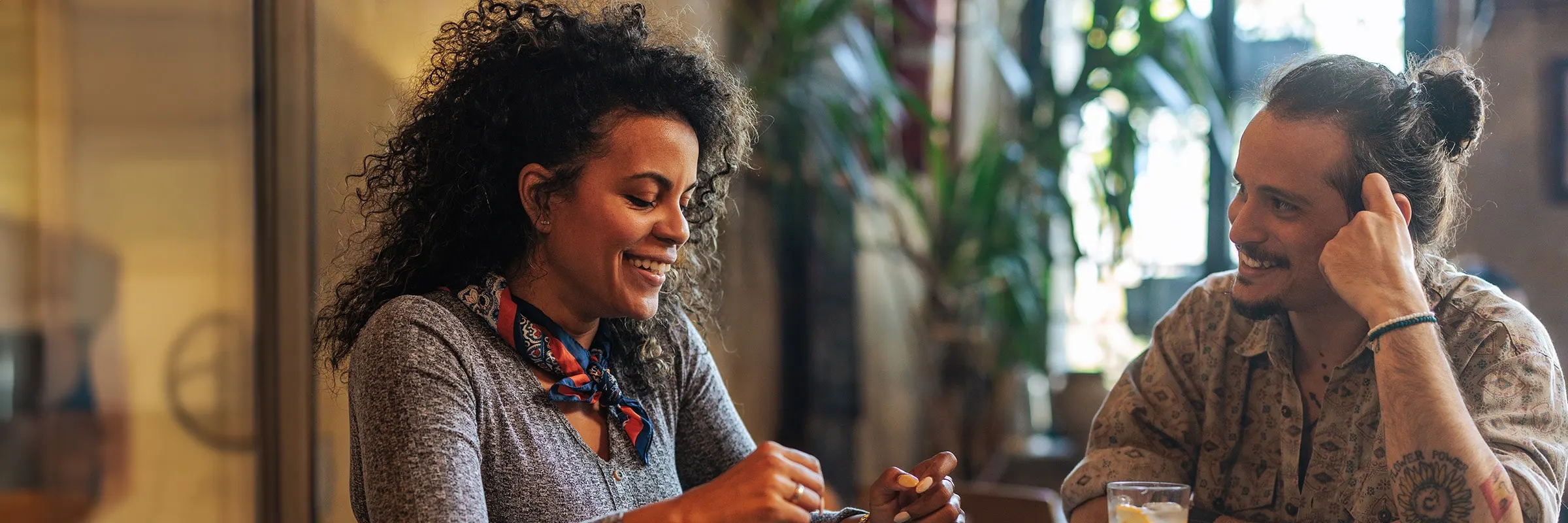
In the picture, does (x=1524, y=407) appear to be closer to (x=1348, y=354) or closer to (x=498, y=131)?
(x=1348, y=354)

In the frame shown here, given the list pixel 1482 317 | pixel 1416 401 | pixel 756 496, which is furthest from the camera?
pixel 1482 317

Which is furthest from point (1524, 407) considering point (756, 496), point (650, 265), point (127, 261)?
point (127, 261)

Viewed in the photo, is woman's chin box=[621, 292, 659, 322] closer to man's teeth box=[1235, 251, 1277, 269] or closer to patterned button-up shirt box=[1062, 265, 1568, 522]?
patterned button-up shirt box=[1062, 265, 1568, 522]

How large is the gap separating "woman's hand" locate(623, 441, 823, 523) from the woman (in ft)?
0.67

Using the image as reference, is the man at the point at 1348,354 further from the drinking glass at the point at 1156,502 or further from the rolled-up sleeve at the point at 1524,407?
the drinking glass at the point at 1156,502

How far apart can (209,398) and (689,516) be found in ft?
2.22

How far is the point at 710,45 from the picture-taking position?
1.70m

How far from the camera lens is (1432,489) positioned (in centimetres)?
125

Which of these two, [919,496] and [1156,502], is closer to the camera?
[1156,502]

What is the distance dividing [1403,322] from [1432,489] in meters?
0.18

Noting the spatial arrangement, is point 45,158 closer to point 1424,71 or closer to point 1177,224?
point 1424,71

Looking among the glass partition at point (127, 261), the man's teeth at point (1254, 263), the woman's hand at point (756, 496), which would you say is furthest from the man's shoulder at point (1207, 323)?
the glass partition at point (127, 261)

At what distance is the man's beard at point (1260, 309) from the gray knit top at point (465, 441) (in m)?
0.55

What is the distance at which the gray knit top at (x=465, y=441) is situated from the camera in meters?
1.19
